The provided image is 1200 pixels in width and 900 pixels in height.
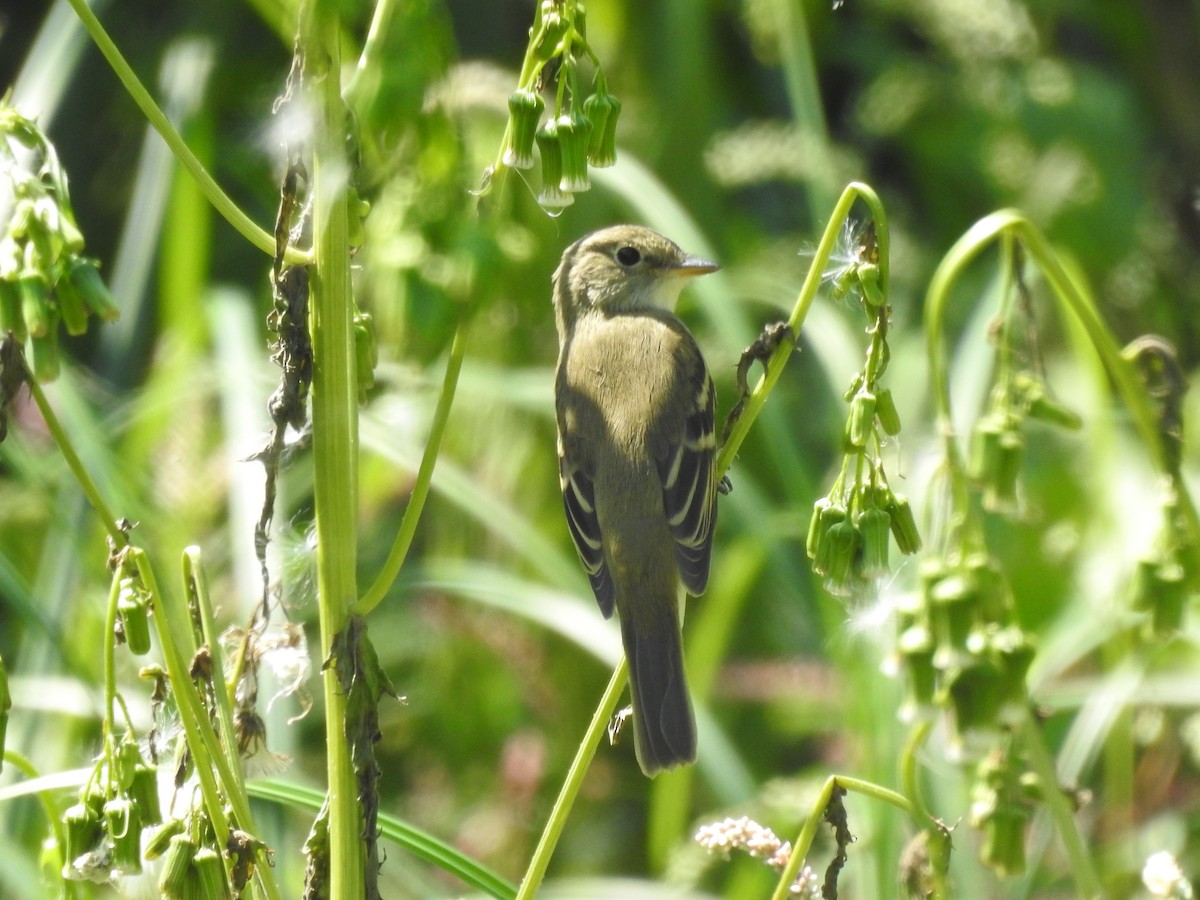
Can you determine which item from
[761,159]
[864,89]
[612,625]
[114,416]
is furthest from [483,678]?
[864,89]

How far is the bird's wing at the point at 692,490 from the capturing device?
3168 mm

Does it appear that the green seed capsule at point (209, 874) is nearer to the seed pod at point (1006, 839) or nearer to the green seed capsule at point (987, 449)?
the seed pod at point (1006, 839)

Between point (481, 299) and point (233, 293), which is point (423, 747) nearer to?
point (233, 293)

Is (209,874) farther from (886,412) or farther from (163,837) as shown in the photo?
(886,412)

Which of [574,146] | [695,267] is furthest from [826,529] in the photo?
[695,267]

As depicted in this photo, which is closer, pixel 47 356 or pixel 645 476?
pixel 47 356

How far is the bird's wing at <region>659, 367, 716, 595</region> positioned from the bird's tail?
5.1 inches

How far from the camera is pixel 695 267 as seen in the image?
3529 millimetres

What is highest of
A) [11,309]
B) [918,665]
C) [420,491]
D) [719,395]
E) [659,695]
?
[11,309]

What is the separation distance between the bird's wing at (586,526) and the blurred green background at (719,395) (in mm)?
210

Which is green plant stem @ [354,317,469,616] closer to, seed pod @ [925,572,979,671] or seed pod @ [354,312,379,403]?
seed pod @ [354,312,379,403]

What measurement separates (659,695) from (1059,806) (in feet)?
4.28

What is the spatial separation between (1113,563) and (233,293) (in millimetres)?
2712

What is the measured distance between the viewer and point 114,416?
4035 mm
